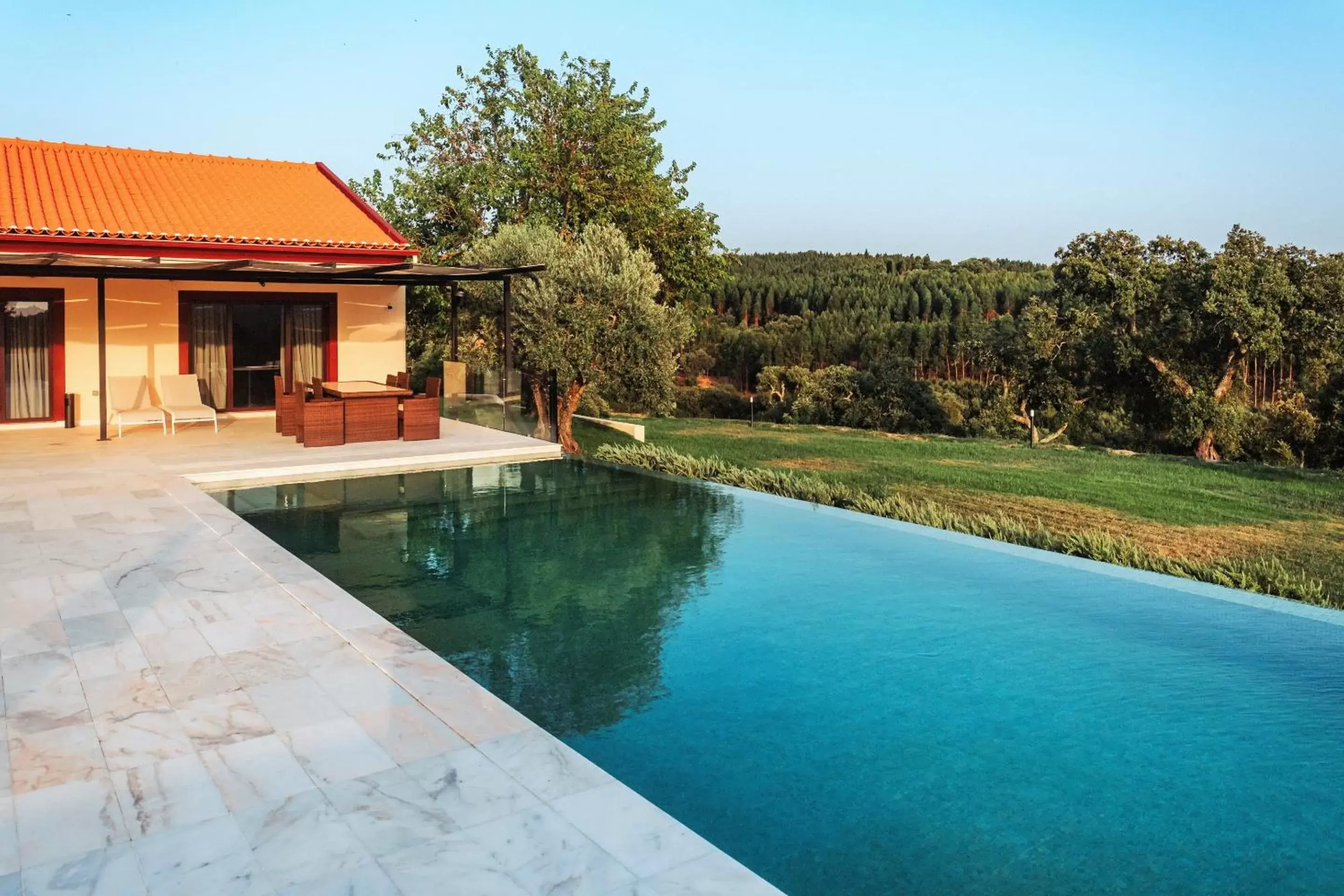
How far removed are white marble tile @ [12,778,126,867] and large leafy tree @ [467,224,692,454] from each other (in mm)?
10798

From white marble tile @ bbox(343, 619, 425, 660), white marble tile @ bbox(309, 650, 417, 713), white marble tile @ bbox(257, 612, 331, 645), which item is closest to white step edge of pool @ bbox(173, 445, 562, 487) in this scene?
white marble tile @ bbox(257, 612, 331, 645)

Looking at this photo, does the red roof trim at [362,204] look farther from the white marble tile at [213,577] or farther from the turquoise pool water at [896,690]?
the white marble tile at [213,577]

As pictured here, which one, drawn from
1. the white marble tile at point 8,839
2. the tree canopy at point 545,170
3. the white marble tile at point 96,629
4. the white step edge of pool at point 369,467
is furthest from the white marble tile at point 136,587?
the tree canopy at point 545,170

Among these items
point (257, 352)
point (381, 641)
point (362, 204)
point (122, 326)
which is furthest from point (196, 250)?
point (381, 641)

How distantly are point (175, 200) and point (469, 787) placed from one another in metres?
13.9

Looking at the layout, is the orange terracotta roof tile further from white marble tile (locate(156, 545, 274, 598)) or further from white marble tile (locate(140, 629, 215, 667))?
white marble tile (locate(140, 629, 215, 667))

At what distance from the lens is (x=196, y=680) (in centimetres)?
476

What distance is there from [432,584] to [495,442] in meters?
5.59

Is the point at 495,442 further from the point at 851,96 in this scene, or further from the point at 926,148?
the point at 926,148

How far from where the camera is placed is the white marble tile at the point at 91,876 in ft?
9.80

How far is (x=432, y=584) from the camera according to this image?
7.39 m

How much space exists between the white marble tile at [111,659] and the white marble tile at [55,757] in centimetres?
67

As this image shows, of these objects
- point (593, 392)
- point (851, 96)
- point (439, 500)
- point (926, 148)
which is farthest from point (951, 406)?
point (439, 500)

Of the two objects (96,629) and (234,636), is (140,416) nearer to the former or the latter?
(96,629)
